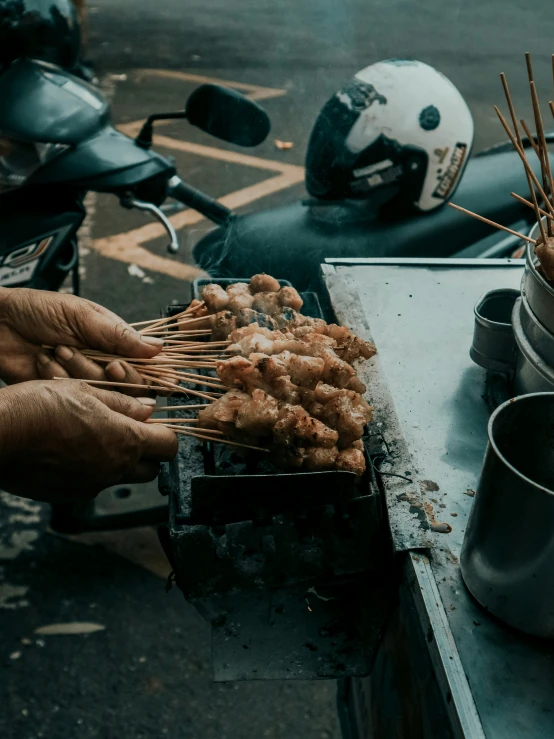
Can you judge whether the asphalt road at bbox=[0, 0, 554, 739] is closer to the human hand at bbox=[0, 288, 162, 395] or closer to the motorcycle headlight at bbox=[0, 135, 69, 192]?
the motorcycle headlight at bbox=[0, 135, 69, 192]

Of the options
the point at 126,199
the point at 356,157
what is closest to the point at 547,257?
the point at 356,157

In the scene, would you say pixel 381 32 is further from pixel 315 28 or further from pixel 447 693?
pixel 447 693

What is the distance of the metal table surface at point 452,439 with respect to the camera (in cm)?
153

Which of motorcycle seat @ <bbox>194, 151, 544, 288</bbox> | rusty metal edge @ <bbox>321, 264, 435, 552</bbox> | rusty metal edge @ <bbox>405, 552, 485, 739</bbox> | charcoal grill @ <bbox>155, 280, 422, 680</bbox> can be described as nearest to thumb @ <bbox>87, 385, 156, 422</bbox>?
charcoal grill @ <bbox>155, 280, 422, 680</bbox>

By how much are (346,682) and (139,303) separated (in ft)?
13.4

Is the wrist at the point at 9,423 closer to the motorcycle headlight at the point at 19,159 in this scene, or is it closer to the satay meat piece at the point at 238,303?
the satay meat piece at the point at 238,303

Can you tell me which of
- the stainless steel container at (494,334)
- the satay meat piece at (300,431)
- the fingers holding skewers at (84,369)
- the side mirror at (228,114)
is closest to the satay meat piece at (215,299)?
the fingers holding skewers at (84,369)

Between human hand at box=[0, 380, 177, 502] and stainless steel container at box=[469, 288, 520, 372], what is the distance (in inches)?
38.0

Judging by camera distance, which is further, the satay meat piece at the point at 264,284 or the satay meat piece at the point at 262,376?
the satay meat piece at the point at 264,284

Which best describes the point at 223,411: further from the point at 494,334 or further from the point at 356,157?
the point at 356,157

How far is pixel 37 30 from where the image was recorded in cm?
363

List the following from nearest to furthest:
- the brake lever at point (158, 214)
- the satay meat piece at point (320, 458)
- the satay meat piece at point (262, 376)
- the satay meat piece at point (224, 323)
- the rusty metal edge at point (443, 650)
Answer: the rusty metal edge at point (443, 650)
the satay meat piece at point (320, 458)
the satay meat piece at point (262, 376)
the satay meat piece at point (224, 323)
the brake lever at point (158, 214)

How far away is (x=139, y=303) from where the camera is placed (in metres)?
6.30

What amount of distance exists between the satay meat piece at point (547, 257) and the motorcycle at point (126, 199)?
1.86 meters
